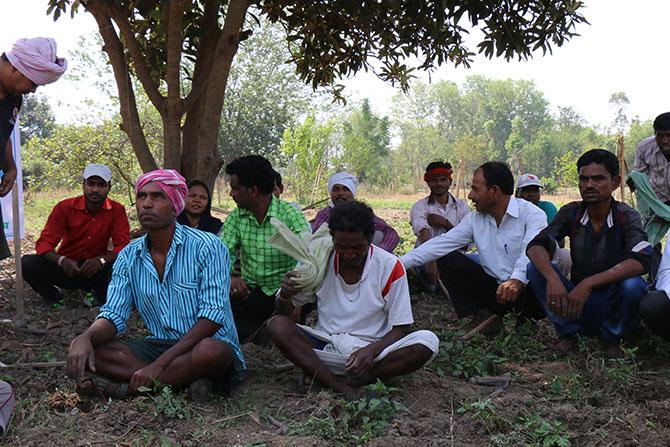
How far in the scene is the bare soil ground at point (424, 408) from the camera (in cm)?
308

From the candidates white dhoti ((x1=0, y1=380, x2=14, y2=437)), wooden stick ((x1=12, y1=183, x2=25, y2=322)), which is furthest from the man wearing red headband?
white dhoti ((x1=0, y1=380, x2=14, y2=437))

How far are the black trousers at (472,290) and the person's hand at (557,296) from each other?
20.0 inches

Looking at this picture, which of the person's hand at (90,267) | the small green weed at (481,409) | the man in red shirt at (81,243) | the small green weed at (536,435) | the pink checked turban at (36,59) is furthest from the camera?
the man in red shirt at (81,243)

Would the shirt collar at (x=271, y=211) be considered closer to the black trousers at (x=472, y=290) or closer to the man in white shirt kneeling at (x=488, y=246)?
the man in white shirt kneeling at (x=488, y=246)

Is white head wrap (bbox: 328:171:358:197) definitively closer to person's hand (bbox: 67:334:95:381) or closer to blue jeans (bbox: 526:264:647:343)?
blue jeans (bbox: 526:264:647:343)

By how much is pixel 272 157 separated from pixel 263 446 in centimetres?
2346

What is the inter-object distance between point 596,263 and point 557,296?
42cm

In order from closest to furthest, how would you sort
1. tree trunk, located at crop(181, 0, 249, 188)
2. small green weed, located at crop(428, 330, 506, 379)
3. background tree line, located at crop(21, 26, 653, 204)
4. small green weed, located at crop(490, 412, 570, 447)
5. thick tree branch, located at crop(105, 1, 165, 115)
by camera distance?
small green weed, located at crop(490, 412, 570, 447) → small green weed, located at crop(428, 330, 506, 379) → tree trunk, located at crop(181, 0, 249, 188) → thick tree branch, located at crop(105, 1, 165, 115) → background tree line, located at crop(21, 26, 653, 204)

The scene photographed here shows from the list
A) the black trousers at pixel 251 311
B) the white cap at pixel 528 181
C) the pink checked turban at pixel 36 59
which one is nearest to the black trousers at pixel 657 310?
the black trousers at pixel 251 311

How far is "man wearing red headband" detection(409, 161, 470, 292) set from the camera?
654 cm

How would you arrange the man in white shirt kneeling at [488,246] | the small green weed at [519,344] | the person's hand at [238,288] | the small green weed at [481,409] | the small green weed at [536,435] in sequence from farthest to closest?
the man in white shirt kneeling at [488,246]
the person's hand at [238,288]
the small green weed at [519,344]
the small green weed at [481,409]
the small green weed at [536,435]

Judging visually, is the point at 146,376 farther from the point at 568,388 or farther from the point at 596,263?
the point at 596,263

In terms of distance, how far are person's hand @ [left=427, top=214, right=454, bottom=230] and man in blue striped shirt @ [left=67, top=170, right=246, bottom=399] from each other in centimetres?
335

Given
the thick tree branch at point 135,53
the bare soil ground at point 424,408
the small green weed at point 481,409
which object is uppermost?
the thick tree branch at point 135,53
